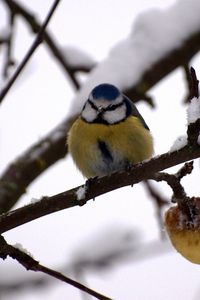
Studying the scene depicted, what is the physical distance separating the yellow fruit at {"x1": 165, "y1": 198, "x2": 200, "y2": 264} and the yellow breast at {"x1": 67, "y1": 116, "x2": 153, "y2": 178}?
918 mm

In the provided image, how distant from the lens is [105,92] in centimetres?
252

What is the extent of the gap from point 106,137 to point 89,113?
0.17 meters

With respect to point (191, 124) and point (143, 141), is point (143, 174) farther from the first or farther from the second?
point (143, 141)

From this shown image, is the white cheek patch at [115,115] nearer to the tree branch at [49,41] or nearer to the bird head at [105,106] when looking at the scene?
the bird head at [105,106]

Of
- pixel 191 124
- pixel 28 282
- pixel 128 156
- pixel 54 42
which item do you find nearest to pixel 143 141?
pixel 128 156

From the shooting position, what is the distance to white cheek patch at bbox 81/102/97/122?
98.0 inches

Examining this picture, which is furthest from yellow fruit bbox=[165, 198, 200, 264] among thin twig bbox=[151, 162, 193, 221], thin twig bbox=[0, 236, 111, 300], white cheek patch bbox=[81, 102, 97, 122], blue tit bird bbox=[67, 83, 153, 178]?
white cheek patch bbox=[81, 102, 97, 122]

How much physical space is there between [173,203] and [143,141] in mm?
1015

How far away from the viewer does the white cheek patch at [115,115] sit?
2.45 meters

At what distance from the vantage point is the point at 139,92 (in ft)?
9.64

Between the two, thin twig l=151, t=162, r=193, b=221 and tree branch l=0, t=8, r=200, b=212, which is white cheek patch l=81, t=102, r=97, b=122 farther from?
thin twig l=151, t=162, r=193, b=221

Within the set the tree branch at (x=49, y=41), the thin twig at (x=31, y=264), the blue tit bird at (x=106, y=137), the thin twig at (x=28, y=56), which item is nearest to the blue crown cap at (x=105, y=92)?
the blue tit bird at (x=106, y=137)

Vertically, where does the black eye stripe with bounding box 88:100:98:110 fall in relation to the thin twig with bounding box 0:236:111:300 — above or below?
above

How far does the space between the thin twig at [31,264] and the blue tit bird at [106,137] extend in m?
1.07
